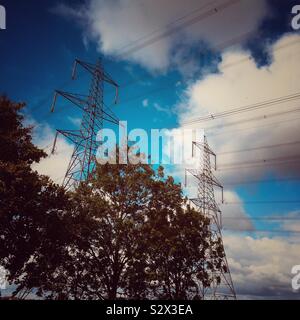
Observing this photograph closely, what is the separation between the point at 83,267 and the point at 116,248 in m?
2.56

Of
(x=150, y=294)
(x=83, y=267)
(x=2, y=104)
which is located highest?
(x=2, y=104)

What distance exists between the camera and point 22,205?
17219 millimetres

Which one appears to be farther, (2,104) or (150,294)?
(150,294)

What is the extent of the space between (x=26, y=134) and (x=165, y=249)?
37.5 ft

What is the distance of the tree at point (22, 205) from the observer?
16828mm

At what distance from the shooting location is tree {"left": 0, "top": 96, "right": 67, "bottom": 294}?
55.2 ft
